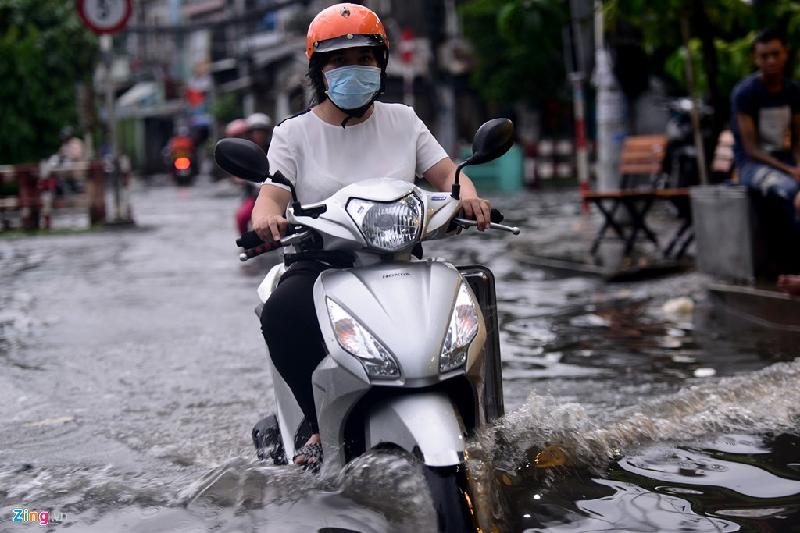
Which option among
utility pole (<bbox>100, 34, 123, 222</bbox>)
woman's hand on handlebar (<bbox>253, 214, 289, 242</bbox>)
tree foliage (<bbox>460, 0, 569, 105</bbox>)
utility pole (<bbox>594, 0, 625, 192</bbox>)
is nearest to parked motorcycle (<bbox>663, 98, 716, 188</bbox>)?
utility pole (<bbox>594, 0, 625, 192</bbox>)

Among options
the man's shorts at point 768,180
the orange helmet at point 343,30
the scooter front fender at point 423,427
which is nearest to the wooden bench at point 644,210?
the man's shorts at point 768,180

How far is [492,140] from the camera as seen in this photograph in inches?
155

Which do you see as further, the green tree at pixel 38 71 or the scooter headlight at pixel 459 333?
the green tree at pixel 38 71

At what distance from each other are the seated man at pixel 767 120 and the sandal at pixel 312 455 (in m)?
4.93

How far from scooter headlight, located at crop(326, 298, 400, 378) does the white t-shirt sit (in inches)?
25.2

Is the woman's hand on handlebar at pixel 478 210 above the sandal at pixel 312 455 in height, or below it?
above

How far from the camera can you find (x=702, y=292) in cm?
902

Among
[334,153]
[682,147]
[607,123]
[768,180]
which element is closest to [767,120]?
[768,180]

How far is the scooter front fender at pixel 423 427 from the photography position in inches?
136

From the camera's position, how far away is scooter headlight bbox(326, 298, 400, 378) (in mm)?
3537

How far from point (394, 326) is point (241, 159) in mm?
702

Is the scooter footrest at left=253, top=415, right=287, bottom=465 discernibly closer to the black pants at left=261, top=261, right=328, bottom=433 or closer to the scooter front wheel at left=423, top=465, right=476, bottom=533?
the black pants at left=261, top=261, right=328, bottom=433

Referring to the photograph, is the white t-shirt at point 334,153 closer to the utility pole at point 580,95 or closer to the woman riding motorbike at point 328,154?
the woman riding motorbike at point 328,154

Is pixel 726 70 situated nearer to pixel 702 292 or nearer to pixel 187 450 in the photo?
pixel 702 292
